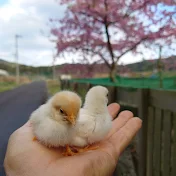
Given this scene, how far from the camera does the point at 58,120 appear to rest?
1.45 metres

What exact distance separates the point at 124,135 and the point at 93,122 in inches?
11.1

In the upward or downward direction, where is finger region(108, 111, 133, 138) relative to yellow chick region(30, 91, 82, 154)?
downward

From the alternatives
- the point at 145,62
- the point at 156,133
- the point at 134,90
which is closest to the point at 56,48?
the point at 145,62

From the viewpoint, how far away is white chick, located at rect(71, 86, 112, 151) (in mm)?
1643

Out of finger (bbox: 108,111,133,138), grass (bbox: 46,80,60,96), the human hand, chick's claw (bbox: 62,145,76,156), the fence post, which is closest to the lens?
the human hand

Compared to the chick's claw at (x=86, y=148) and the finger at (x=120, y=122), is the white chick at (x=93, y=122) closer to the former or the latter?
the chick's claw at (x=86, y=148)

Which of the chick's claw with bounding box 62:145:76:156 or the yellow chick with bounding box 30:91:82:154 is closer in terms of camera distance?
the yellow chick with bounding box 30:91:82:154

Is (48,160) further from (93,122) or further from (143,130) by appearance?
(143,130)

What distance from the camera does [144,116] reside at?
2527 mm

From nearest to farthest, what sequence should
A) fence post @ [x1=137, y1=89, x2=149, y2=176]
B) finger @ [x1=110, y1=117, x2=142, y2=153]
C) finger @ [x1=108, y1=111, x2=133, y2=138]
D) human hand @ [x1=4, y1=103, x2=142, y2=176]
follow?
human hand @ [x1=4, y1=103, x2=142, y2=176]
finger @ [x1=110, y1=117, x2=142, y2=153]
finger @ [x1=108, y1=111, x2=133, y2=138]
fence post @ [x1=137, y1=89, x2=149, y2=176]

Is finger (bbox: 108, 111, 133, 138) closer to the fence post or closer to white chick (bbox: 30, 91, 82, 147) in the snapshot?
the fence post

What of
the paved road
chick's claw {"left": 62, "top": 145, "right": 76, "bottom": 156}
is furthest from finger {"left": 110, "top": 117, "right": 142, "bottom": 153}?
the paved road

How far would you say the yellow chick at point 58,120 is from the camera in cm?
136

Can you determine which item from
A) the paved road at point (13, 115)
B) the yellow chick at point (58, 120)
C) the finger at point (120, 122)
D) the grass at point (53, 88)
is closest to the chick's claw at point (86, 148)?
the yellow chick at point (58, 120)
